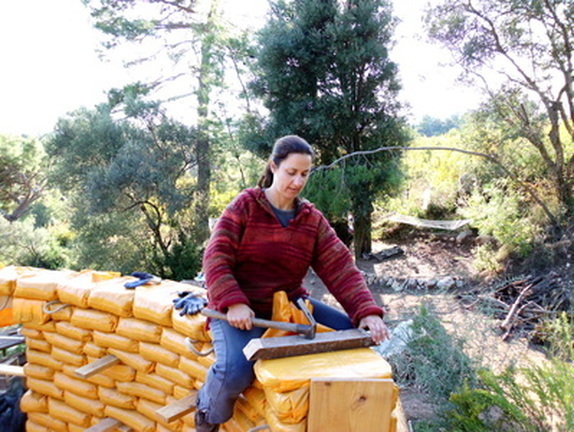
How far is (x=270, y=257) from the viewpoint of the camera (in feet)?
5.62

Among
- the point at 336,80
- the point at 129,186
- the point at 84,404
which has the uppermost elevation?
the point at 336,80

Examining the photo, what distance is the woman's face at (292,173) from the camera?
1670 mm

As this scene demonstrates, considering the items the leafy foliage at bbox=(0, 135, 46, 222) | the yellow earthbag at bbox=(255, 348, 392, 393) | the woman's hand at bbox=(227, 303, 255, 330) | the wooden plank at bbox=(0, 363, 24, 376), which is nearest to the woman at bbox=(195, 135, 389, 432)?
the woman's hand at bbox=(227, 303, 255, 330)

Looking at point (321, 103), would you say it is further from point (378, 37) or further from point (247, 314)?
point (247, 314)

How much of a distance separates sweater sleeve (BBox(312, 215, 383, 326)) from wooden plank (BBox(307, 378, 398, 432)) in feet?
1.39

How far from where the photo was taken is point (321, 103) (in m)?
8.32

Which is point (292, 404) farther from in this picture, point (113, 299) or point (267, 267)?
point (113, 299)

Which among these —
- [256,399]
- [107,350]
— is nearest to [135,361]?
[107,350]

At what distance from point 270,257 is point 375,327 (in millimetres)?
531

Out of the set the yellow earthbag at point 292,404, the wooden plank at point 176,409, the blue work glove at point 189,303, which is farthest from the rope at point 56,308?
the yellow earthbag at point 292,404

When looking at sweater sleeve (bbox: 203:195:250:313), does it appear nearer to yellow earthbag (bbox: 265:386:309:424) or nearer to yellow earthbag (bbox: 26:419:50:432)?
yellow earthbag (bbox: 265:386:309:424)

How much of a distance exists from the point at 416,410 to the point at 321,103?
669 cm

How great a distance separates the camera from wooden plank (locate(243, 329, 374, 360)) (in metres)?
1.31

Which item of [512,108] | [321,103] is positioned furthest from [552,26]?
[321,103]
